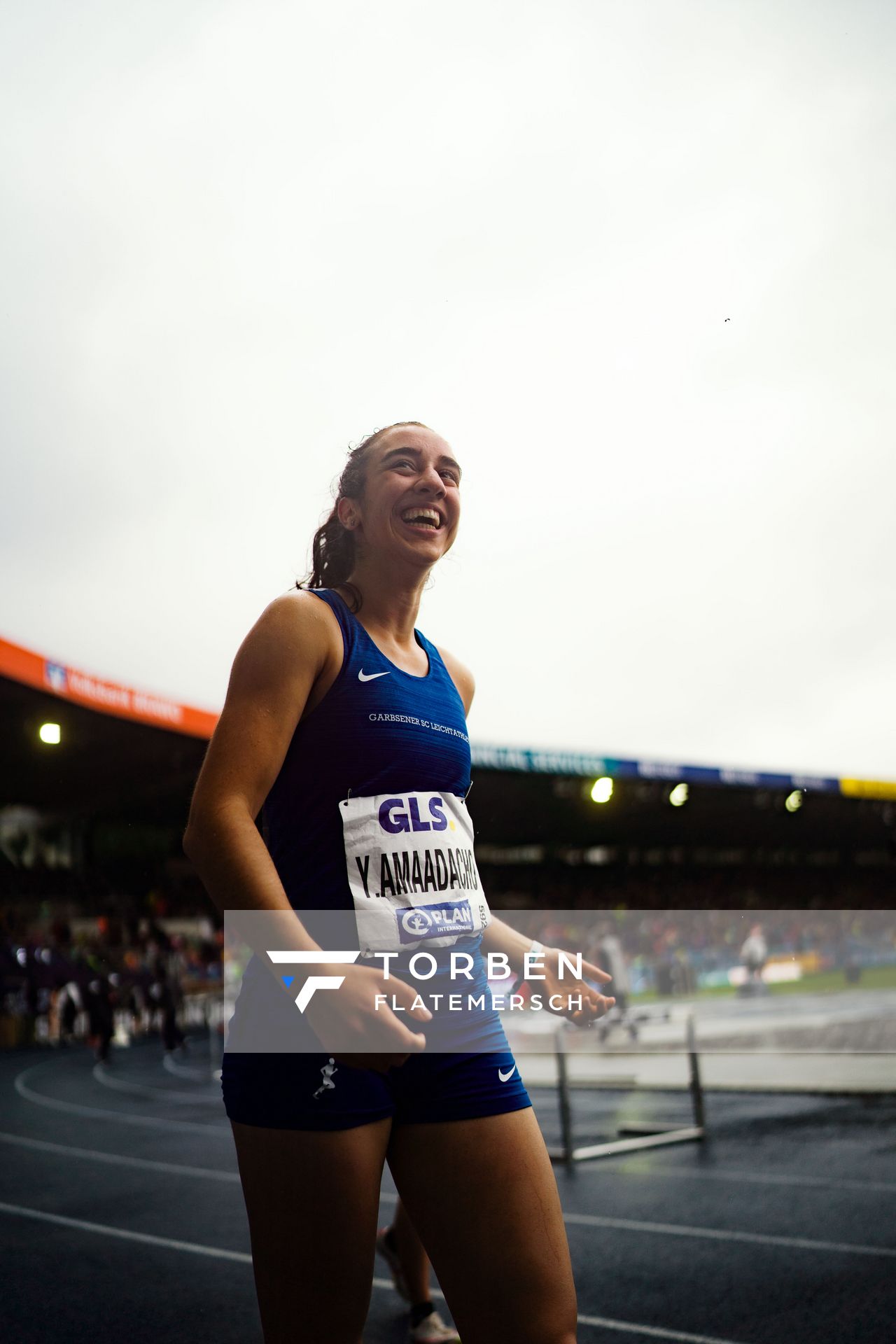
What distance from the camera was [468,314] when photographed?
5.95 metres

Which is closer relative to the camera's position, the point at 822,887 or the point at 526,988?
the point at 526,988

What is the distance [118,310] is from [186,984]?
21153 millimetres

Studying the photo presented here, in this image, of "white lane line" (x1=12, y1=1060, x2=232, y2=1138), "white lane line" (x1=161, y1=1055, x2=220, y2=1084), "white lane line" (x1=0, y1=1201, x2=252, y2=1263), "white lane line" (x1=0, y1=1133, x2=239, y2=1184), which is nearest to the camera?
"white lane line" (x1=0, y1=1201, x2=252, y2=1263)

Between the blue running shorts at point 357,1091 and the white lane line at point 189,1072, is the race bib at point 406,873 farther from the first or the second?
the white lane line at point 189,1072

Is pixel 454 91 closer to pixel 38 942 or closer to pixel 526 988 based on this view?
pixel 526 988

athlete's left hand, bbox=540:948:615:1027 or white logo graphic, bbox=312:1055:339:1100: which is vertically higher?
athlete's left hand, bbox=540:948:615:1027

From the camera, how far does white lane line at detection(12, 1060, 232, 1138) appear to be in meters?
9.32

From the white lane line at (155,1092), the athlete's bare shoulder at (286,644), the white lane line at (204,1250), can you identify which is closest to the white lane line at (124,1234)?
the white lane line at (204,1250)

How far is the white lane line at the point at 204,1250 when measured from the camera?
359 cm

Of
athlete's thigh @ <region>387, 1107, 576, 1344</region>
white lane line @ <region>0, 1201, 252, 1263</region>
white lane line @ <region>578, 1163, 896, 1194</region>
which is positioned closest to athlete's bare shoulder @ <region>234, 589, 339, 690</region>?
athlete's thigh @ <region>387, 1107, 576, 1344</region>

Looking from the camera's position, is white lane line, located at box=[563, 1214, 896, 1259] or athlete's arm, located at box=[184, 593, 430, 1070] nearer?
athlete's arm, located at box=[184, 593, 430, 1070]

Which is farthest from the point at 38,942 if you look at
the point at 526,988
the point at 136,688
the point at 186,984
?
the point at 526,988

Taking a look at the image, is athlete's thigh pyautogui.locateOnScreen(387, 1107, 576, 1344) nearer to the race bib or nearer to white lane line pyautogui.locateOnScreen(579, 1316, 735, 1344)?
the race bib

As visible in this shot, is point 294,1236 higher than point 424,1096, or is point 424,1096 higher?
point 424,1096
